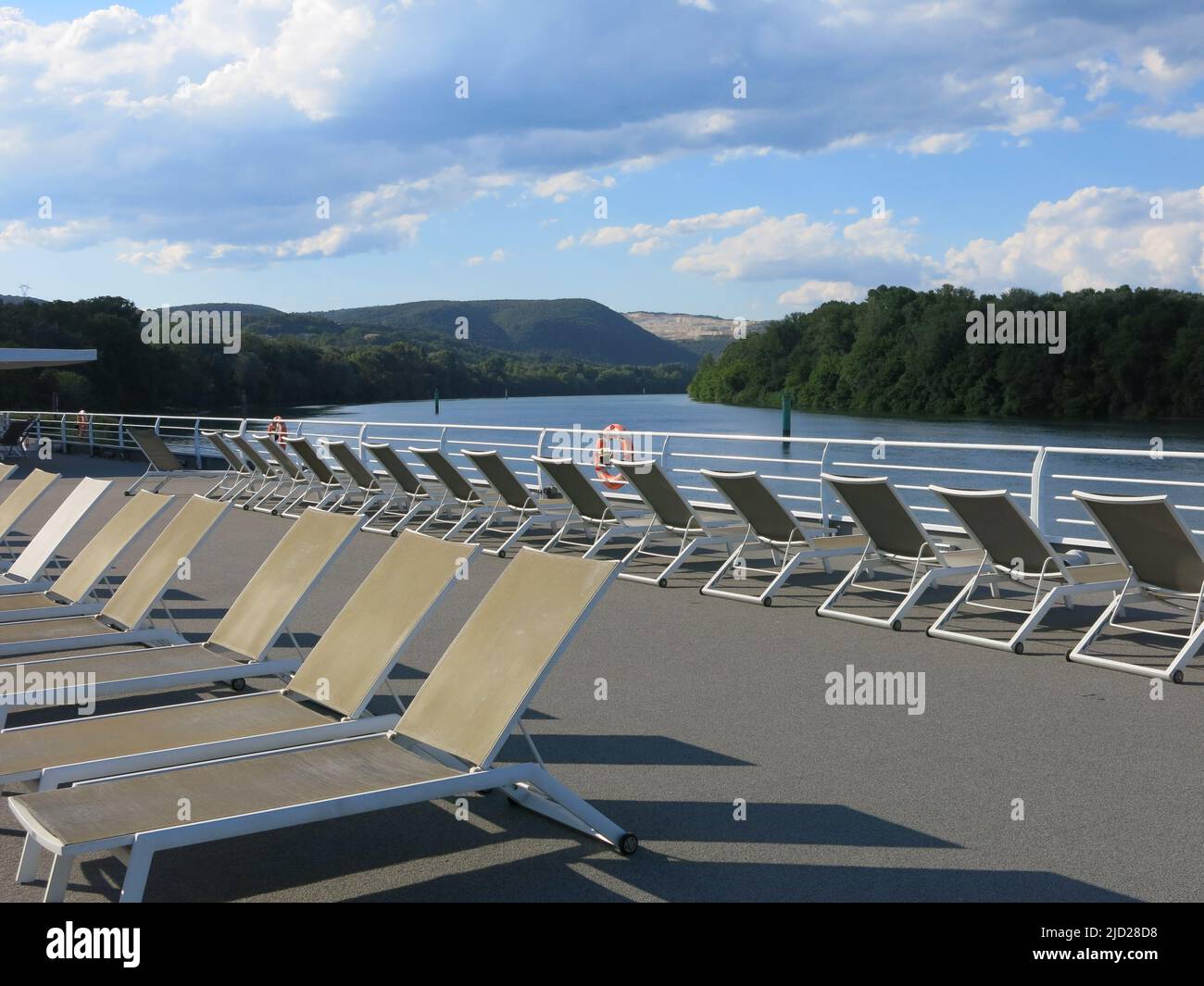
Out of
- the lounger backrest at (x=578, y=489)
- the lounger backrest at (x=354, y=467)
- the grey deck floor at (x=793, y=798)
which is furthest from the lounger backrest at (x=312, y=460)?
the grey deck floor at (x=793, y=798)

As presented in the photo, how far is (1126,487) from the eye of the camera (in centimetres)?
3709

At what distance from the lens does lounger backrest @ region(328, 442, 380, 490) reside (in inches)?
439

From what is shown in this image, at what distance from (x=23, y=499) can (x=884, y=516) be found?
16.9ft

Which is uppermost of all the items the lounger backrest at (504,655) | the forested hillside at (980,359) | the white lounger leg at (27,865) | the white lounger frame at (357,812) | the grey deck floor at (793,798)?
the forested hillside at (980,359)

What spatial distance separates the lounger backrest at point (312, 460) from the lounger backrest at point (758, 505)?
5.66 m

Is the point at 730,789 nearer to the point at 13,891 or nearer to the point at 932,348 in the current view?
the point at 13,891

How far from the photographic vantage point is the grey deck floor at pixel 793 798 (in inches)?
116

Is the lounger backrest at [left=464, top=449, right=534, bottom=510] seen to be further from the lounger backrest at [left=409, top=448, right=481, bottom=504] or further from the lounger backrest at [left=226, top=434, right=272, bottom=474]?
the lounger backrest at [left=226, top=434, right=272, bottom=474]

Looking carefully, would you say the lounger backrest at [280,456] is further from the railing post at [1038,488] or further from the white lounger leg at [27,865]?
the white lounger leg at [27,865]

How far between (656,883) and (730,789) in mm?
776

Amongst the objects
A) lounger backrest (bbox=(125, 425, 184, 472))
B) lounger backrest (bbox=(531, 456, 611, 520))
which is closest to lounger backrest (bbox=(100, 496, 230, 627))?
lounger backrest (bbox=(531, 456, 611, 520))

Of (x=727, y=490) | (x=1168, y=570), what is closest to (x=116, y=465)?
(x=727, y=490)

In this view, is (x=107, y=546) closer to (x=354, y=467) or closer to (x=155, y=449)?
(x=354, y=467)

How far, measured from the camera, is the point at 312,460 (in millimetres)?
11758
